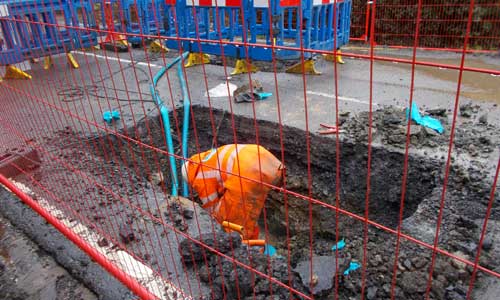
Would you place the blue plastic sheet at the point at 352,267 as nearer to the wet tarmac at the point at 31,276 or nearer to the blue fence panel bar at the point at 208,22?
the wet tarmac at the point at 31,276

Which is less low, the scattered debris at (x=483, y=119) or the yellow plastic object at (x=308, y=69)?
the yellow plastic object at (x=308, y=69)

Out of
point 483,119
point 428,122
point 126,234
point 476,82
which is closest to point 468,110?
point 483,119

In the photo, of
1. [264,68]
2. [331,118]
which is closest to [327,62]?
[264,68]

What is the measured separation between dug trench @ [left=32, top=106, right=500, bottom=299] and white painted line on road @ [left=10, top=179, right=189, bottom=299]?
0.12 m

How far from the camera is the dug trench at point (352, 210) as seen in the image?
2.48 metres

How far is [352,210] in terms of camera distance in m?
4.18

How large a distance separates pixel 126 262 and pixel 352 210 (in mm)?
2587

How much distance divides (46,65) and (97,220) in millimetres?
6091

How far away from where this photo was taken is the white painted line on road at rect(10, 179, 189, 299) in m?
2.44

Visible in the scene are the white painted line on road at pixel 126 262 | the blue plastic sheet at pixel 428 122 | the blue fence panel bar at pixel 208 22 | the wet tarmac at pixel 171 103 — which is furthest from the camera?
the blue fence panel bar at pixel 208 22

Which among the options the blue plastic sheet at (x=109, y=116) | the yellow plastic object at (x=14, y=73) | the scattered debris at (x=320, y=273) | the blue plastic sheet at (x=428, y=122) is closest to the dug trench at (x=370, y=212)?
the scattered debris at (x=320, y=273)

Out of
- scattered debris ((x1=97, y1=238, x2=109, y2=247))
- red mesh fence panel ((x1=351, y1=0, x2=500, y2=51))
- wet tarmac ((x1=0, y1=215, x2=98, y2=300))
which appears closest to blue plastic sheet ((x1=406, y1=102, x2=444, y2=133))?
red mesh fence panel ((x1=351, y1=0, x2=500, y2=51))

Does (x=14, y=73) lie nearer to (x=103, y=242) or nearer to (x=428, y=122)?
(x=103, y=242)

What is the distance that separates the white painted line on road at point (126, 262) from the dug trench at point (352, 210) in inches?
4.9
